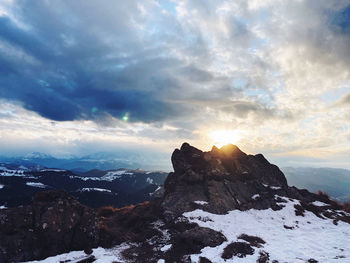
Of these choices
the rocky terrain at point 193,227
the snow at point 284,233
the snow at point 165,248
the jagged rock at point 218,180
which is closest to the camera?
the snow at point 284,233

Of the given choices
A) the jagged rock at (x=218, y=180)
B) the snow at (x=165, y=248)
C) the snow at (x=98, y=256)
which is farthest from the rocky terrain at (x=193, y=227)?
the jagged rock at (x=218, y=180)

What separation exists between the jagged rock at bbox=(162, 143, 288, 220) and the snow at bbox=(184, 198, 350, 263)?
116 inches

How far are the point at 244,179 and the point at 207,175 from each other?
1155 centimetres

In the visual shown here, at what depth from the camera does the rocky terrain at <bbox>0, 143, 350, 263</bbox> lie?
28.9 m

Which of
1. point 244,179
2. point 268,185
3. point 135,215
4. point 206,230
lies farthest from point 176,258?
point 268,185

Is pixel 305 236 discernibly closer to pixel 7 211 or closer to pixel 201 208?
pixel 201 208

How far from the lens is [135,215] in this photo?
45000 millimetres

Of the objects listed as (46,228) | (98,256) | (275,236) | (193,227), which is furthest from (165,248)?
(275,236)

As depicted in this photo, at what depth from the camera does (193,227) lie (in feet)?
122

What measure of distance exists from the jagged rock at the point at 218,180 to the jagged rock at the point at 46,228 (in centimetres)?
1503

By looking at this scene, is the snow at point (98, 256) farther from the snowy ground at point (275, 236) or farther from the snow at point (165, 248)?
the snow at point (165, 248)

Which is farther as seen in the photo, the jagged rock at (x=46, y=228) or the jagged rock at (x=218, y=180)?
the jagged rock at (x=218, y=180)

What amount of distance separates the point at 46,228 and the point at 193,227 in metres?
22.2

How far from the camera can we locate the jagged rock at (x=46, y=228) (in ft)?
91.5
